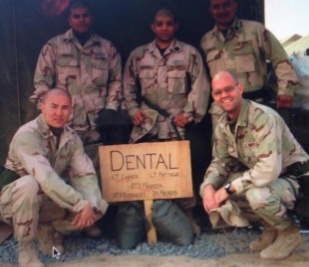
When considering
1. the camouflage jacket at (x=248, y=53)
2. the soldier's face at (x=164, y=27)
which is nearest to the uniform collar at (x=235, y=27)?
the camouflage jacket at (x=248, y=53)

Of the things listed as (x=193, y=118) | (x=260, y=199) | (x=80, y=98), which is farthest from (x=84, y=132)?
(x=260, y=199)

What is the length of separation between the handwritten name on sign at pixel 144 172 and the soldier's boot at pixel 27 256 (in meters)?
0.82

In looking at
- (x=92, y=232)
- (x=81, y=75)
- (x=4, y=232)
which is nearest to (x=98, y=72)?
(x=81, y=75)

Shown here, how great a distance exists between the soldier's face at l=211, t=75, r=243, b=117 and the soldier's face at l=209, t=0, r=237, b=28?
1.20 metres

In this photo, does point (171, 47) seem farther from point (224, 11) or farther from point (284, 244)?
point (284, 244)

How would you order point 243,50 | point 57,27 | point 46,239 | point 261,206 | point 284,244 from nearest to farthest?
point 261,206
point 284,244
point 46,239
point 243,50
point 57,27

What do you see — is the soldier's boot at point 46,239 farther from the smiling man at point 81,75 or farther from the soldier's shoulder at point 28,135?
the smiling man at point 81,75

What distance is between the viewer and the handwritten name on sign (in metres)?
4.91

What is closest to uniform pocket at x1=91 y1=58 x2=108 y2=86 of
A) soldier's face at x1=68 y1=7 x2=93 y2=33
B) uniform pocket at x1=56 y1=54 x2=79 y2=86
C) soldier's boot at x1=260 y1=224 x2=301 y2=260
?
uniform pocket at x1=56 y1=54 x2=79 y2=86

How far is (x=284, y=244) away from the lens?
442 centimetres

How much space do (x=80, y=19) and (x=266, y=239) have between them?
7.90 feet

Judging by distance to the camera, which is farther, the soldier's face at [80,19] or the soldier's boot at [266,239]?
the soldier's face at [80,19]

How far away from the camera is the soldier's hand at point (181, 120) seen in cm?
528

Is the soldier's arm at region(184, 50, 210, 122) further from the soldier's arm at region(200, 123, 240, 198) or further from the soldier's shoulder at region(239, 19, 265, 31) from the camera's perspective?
the soldier's arm at region(200, 123, 240, 198)
